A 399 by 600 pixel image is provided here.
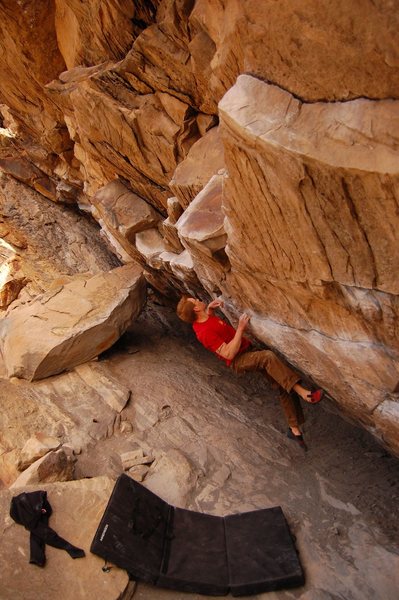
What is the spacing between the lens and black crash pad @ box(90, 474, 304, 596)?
3357 mm

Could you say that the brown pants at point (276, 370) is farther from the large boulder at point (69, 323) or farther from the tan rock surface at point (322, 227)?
the large boulder at point (69, 323)

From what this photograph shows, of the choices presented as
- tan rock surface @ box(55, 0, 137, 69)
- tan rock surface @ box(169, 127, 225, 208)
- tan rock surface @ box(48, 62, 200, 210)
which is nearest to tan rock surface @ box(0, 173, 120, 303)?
tan rock surface @ box(48, 62, 200, 210)

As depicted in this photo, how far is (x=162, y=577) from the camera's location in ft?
11.0

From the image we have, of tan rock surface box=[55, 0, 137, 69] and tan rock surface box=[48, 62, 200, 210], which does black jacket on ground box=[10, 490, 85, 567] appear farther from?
tan rock surface box=[55, 0, 137, 69]

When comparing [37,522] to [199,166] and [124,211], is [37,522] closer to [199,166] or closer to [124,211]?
[199,166]

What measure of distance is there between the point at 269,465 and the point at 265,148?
11.0 ft

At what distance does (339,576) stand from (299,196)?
9.63ft

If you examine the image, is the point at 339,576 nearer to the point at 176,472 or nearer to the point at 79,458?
the point at 176,472


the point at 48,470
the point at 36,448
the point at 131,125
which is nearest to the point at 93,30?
the point at 131,125

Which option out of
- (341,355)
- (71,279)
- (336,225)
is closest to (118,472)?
(341,355)

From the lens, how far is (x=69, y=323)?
244 inches

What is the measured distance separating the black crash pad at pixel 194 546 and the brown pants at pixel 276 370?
3.79ft

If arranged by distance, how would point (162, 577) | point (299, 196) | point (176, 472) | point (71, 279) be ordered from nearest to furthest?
point (299, 196), point (162, 577), point (176, 472), point (71, 279)

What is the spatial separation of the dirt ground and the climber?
1.67 feet
